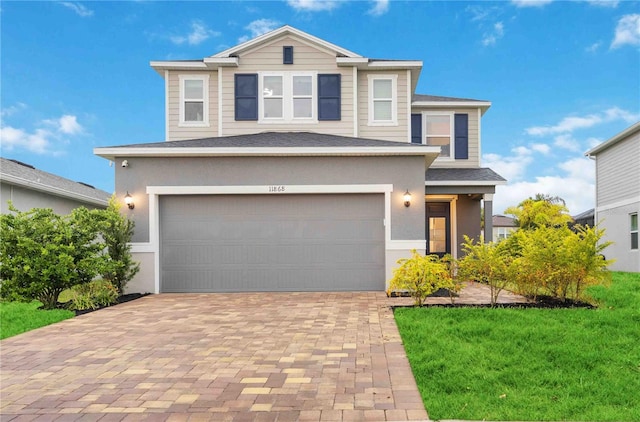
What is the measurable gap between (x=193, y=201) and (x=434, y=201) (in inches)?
331

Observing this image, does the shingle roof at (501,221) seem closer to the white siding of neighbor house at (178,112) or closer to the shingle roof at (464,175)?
the shingle roof at (464,175)

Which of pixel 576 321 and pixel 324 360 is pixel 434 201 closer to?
pixel 576 321

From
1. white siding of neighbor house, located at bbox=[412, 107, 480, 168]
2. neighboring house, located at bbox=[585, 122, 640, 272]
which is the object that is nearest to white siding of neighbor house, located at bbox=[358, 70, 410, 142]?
white siding of neighbor house, located at bbox=[412, 107, 480, 168]

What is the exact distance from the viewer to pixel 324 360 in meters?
5.12

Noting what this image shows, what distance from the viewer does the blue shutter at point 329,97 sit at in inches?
518

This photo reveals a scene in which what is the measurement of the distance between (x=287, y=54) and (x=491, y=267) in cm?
876

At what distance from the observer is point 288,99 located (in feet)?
43.3

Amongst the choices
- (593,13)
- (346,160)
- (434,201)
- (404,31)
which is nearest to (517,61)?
(593,13)

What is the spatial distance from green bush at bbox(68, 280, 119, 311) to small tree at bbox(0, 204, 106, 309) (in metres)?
0.23

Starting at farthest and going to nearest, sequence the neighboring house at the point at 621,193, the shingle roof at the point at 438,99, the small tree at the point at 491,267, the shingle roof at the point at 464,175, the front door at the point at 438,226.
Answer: the neighboring house at the point at 621,193 → the shingle roof at the point at 438,99 → the front door at the point at 438,226 → the shingle roof at the point at 464,175 → the small tree at the point at 491,267

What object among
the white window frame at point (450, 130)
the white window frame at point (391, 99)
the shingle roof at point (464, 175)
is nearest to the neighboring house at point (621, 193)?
the shingle roof at point (464, 175)

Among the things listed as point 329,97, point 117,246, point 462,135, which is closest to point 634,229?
point 462,135

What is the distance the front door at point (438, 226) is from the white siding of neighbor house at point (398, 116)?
3.32 meters

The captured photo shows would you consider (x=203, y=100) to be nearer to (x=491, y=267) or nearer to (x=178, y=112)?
(x=178, y=112)
